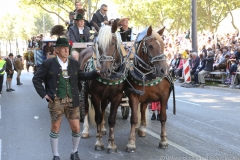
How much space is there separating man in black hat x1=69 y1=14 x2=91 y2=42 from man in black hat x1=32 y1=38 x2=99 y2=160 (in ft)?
11.8

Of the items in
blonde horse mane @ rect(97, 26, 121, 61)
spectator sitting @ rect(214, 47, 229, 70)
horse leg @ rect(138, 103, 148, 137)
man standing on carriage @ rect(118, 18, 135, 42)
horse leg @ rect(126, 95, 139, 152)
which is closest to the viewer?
blonde horse mane @ rect(97, 26, 121, 61)

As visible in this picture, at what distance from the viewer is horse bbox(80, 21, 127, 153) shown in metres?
6.31

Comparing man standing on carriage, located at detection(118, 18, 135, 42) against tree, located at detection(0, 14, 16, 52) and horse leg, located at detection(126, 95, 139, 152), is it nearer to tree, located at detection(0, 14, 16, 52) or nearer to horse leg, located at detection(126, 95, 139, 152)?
horse leg, located at detection(126, 95, 139, 152)

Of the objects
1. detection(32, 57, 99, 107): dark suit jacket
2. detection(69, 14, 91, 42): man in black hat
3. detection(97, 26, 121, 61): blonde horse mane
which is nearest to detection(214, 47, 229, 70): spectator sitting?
detection(69, 14, 91, 42): man in black hat

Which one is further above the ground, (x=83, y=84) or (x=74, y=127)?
(x=83, y=84)

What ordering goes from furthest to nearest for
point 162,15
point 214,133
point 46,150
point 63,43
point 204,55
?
1. point 162,15
2. point 204,55
3. point 214,133
4. point 46,150
5. point 63,43

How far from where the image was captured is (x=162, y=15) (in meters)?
49.2

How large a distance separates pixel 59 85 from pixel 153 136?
285 cm

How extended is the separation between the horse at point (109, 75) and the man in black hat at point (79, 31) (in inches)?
98.9

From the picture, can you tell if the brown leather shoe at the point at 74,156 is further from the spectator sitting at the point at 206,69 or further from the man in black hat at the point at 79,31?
the spectator sitting at the point at 206,69

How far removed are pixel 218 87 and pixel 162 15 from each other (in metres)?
32.7

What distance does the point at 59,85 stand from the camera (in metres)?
5.78

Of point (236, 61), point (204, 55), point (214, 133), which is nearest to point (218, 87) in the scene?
point (236, 61)

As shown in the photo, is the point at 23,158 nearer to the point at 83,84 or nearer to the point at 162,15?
the point at 83,84
